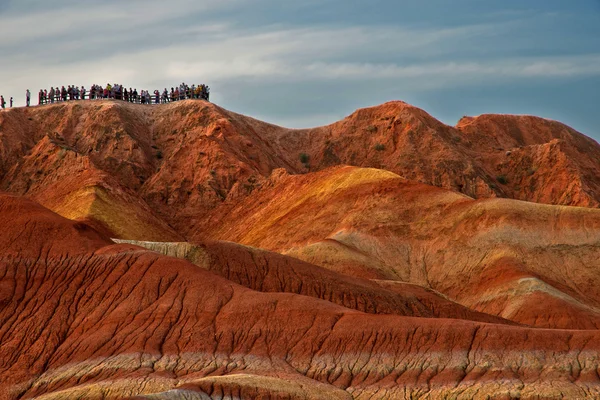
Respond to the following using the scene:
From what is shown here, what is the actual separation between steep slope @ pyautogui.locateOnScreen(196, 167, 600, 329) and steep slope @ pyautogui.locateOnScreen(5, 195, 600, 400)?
1309 inches

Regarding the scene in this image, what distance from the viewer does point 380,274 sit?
139500 mm

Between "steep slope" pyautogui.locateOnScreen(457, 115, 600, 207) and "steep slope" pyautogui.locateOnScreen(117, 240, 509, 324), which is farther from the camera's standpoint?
"steep slope" pyautogui.locateOnScreen(457, 115, 600, 207)

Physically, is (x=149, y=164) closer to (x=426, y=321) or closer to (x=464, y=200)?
(x=464, y=200)

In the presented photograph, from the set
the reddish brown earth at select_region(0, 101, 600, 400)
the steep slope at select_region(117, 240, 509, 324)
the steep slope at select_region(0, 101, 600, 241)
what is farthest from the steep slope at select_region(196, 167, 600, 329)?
the steep slope at select_region(117, 240, 509, 324)

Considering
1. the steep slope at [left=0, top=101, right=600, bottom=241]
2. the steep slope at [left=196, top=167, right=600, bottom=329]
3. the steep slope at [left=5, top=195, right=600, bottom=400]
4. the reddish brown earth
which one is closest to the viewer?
the steep slope at [left=5, top=195, right=600, bottom=400]

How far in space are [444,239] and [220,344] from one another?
5604cm

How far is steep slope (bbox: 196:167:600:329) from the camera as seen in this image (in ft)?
445

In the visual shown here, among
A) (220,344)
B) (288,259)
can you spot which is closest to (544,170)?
(288,259)

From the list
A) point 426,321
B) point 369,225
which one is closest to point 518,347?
point 426,321

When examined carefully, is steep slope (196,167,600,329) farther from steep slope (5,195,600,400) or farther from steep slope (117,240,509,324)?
steep slope (5,195,600,400)

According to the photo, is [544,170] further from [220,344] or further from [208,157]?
[220,344]

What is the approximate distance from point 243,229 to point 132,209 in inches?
506

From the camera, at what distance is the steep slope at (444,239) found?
13575cm

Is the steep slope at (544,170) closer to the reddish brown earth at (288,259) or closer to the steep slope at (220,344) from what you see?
the reddish brown earth at (288,259)
